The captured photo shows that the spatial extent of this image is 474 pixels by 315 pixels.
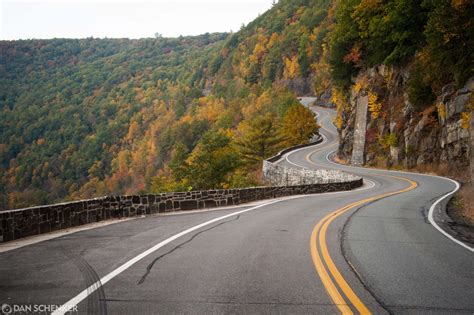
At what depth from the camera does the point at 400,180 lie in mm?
31266

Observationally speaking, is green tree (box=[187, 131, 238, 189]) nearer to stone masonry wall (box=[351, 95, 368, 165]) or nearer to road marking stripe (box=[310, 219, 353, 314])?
stone masonry wall (box=[351, 95, 368, 165])

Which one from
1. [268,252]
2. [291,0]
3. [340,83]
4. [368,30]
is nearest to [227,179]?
[340,83]

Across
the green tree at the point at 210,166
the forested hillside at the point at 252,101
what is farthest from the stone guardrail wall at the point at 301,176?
the green tree at the point at 210,166

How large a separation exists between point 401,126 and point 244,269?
1520 inches

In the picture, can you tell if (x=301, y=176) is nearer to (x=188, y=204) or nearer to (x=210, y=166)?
(x=188, y=204)

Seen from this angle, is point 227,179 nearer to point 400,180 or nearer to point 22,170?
point 400,180

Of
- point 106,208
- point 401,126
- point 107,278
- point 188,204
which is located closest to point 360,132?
point 401,126

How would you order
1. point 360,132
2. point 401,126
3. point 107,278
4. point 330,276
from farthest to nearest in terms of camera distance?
point 360,132 → point 401,126 → point 330,276 → point 107,278

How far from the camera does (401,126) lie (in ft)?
132

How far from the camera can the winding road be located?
4.58 metres

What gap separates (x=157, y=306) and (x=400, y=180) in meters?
30.4

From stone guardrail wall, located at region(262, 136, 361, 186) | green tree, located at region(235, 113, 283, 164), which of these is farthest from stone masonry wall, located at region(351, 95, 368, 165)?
green tree, located at region(235, 113, 283, 164)

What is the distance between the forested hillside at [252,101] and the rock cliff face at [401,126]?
2.33ft

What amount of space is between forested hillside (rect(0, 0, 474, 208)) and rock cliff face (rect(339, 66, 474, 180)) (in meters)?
0.71
